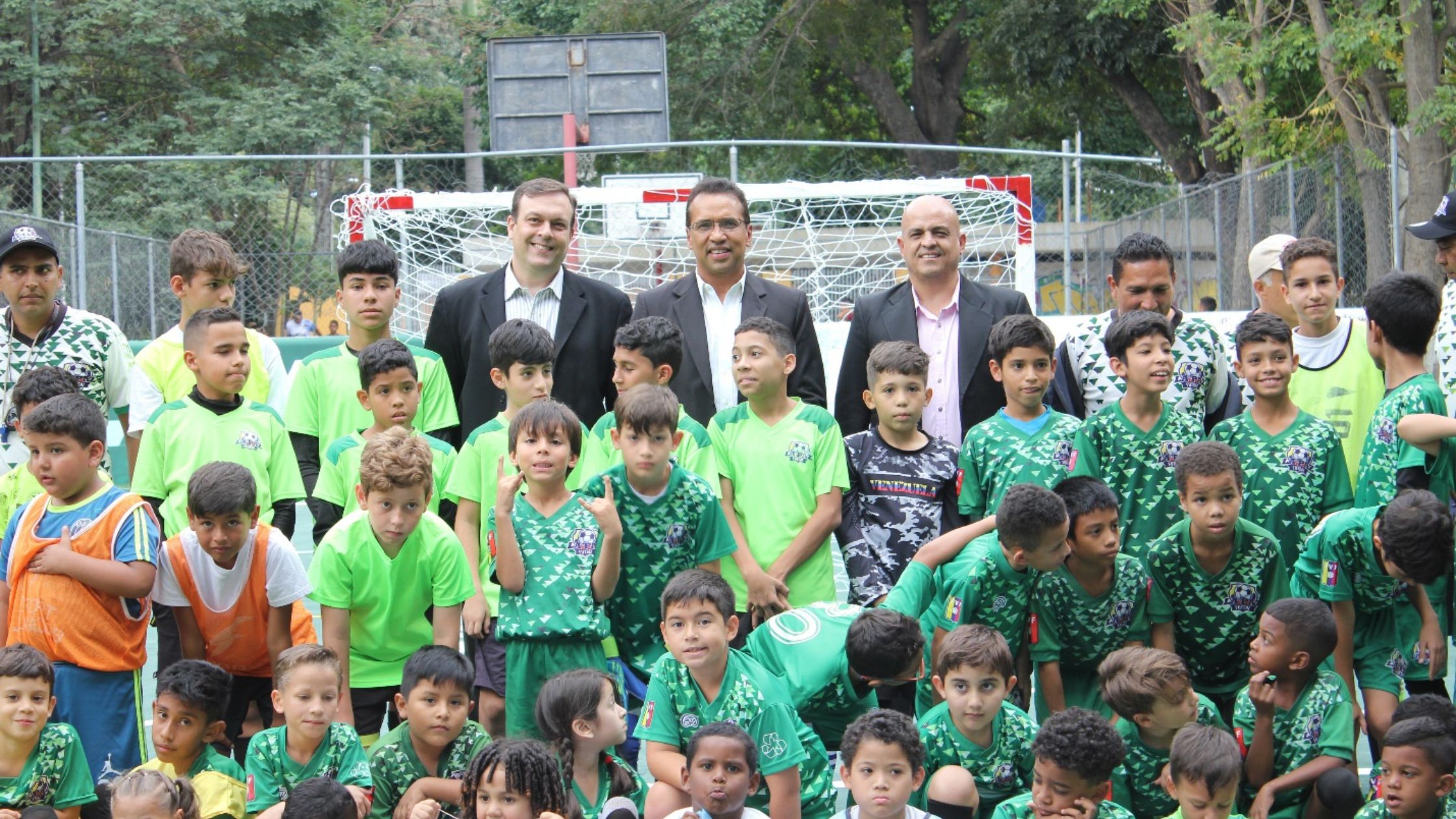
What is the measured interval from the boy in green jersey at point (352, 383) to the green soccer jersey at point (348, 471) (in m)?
0.23

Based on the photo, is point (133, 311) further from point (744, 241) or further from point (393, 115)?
point (393, 115)

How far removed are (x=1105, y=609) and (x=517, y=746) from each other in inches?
81.5

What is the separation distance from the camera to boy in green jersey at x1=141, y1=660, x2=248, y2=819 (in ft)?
16.0

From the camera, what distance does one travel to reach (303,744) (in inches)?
189

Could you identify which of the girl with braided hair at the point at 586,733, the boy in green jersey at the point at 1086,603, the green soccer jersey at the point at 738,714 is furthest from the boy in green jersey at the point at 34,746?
the boy in green jersey at the point at 1086,603

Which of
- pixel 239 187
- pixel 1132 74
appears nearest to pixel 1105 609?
pixel 239 187

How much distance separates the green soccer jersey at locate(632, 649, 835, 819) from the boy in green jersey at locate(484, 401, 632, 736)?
34cm

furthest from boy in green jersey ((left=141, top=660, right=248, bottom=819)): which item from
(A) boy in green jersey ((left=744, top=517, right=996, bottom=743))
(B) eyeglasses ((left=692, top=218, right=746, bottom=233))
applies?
(B) eyeglasses ((left=692, top=218, right=746, bottom=233))

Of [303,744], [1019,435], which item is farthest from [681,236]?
[303,744]

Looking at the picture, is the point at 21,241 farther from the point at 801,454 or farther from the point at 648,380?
the point at 801,454

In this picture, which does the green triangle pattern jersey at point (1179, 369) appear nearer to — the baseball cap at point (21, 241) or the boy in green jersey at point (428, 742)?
the boy in green jersey at point (428, 742)

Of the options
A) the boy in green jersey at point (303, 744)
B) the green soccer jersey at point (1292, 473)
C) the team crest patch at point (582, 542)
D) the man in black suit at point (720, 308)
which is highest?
the man in black suit at point (720, 308)

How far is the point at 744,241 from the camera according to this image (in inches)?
241

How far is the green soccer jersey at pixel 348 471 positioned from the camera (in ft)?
18.3
